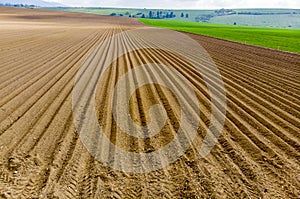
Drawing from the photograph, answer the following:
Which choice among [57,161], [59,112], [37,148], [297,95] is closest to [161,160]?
[57,161]

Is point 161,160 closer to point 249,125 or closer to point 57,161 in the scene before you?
point 57,161

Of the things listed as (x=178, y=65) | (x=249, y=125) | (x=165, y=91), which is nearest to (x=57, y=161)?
(x=249, y=125)

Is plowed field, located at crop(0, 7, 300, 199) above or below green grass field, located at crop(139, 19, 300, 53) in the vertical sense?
above

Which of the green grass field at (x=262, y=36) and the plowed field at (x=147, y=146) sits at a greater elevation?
the plowed field at (x=147, y=146)

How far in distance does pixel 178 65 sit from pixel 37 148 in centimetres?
1136

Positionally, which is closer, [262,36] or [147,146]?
[147,146]

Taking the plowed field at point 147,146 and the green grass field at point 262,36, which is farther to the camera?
the green grass field at point 262,36

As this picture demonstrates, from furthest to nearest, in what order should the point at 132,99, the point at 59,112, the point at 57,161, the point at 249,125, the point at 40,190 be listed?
1. the point at 132,99
2. the point at 59,112
3. the point at 249,125
4. the point at 57,161
5. the point at 40,190

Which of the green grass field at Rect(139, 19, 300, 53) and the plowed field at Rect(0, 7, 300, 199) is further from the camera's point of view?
the green grass field at Rect(139, 19, 300, 53)

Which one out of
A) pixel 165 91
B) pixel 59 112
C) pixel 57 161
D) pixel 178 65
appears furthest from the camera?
pixel 178 65

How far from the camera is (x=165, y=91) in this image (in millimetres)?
10562

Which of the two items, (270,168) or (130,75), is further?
(130,75)

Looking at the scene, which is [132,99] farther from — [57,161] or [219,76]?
[219,76]

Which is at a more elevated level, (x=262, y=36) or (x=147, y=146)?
(x=147, y=146)
